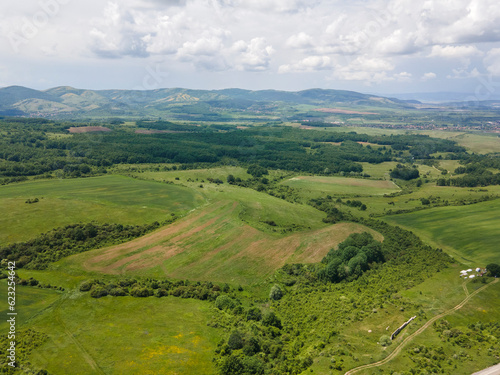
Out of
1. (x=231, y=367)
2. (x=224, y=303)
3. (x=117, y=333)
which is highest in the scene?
(x=117, y=333)

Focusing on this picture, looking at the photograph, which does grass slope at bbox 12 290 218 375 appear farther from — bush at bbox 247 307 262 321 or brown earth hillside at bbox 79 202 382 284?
brown earth hillside at bbox 79 202 382 284

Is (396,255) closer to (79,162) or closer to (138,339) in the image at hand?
(138,339)

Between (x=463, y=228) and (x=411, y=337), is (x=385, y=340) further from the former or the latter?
(x=463, y=228)

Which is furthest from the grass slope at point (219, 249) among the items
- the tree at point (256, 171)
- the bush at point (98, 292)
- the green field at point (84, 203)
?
the tree at point (256, 171)

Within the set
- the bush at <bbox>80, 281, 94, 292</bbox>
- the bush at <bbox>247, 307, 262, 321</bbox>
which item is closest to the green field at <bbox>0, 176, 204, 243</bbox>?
the bush at <bbox>80, 281, 94, 292</bbox>

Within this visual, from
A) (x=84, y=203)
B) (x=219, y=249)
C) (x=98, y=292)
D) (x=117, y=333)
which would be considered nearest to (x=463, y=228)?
(x=219, y=249)

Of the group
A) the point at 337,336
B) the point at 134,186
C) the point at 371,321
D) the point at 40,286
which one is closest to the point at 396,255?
the point at 371,321

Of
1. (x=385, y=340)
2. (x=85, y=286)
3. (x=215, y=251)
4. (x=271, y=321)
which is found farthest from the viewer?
(x=215, y=251)
